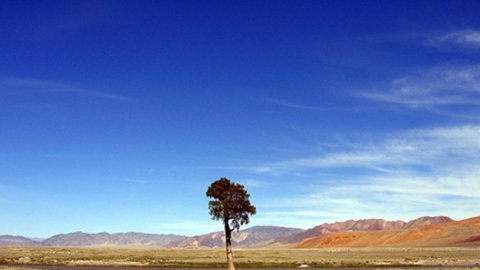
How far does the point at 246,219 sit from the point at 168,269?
31.7 m

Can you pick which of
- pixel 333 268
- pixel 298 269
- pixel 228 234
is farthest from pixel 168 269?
pixel 228 234

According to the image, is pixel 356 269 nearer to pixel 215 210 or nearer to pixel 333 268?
pixel 333 268

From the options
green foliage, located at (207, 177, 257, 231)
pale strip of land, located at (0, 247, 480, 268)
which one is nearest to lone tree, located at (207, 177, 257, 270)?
green foliage, located at (207, 177, 257, 231)

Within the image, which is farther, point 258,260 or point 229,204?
point 258,260

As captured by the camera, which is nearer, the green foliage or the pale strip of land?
the green foliage

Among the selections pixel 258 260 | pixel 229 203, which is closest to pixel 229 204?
pixel 229 203

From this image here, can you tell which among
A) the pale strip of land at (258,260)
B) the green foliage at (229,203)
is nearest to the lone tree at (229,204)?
the green foliage at (229,203)

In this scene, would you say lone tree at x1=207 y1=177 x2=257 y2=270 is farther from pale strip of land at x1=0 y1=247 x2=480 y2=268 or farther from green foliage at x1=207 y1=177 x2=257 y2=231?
pale strip of land at x1=0 y1=247 x2=480 y2=268

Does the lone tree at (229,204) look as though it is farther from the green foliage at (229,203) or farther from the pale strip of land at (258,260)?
the pale strip of land at (258,260)

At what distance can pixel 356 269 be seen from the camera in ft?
251

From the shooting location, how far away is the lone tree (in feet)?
172

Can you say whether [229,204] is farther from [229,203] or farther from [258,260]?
[258,260]

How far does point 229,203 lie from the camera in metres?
52.3

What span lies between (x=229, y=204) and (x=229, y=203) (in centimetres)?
11
